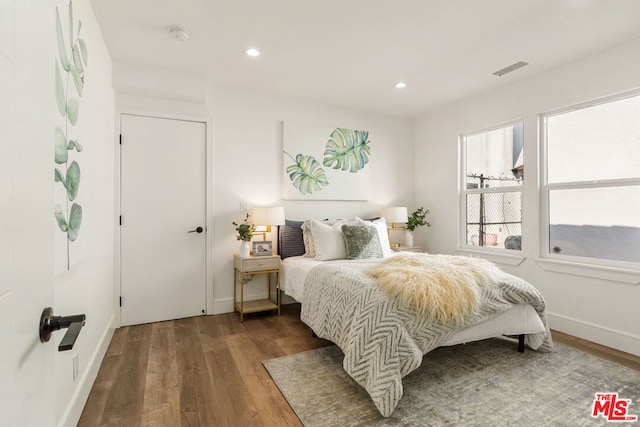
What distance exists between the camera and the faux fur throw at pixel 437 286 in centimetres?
198

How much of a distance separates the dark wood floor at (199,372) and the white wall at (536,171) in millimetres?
252

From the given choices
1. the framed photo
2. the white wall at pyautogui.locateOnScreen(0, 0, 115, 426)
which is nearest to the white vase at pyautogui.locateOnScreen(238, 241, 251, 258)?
the framed photo

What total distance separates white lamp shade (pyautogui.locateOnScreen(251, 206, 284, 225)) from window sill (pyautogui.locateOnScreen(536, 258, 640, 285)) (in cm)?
277

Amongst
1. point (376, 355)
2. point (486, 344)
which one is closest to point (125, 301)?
point (376, 355)

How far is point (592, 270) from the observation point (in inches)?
113

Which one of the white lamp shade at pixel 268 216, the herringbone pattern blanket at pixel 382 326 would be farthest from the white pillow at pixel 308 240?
the herringbone pattern blanket at pixel 382 326

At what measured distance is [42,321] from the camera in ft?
2.06

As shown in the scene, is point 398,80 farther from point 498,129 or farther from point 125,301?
point 125,301

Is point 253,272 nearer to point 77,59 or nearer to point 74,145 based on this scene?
point 74,145

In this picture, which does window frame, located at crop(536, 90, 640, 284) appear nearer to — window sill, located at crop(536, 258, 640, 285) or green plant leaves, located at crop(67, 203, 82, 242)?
window sill, located at crop(536, 258, 640, 285)

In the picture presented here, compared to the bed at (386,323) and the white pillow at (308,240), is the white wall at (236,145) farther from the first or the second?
the bed at (386,323)

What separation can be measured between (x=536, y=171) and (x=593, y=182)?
49cm

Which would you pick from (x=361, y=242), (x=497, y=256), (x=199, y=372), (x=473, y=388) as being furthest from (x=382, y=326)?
(x=497, y=256)

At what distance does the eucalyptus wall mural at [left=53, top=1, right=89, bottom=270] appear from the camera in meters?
1.51
